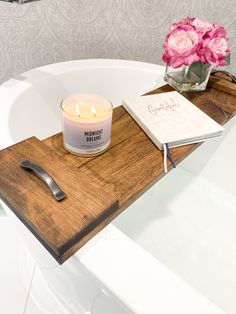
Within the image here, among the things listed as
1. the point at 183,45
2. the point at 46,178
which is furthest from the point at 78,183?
the point at 183,45

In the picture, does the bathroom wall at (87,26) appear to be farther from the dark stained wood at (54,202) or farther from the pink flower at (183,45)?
the dark stained wood at (54,202)

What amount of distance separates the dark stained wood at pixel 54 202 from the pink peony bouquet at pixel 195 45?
461 mm

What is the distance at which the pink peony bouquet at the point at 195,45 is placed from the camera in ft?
2.42

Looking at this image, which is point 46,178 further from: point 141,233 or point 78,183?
point 141,233

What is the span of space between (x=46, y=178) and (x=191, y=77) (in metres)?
0.59

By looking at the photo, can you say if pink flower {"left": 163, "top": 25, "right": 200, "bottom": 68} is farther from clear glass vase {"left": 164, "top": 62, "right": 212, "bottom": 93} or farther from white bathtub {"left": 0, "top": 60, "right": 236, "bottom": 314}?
white bathtub {"left": 0, "top": 60, "right": 236, "bottom": 314}

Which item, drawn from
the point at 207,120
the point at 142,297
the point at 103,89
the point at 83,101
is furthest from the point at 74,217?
the point at 103,89

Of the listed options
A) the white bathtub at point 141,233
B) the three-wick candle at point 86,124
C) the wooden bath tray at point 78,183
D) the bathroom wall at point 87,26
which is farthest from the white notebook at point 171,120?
the bathroom wall at point 87,26

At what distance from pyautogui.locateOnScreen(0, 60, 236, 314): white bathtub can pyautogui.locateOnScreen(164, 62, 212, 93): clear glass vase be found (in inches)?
7.5

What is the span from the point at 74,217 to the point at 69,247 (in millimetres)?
48

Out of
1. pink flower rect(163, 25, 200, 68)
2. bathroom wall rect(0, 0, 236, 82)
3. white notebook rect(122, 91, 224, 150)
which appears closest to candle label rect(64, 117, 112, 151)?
white notebook rect(122, 91, 224, 150)

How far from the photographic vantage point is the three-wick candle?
521mm

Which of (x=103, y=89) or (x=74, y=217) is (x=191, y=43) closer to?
(x=103, y=89)

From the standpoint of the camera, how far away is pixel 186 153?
24.4 inches
